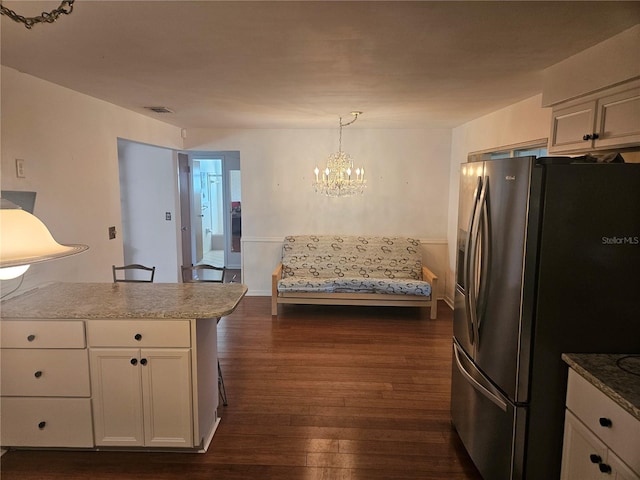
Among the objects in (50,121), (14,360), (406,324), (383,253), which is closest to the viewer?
(14,360)

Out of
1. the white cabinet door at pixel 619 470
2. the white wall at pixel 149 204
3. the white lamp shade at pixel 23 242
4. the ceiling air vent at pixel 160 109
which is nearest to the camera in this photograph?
the white lamp shade at pixel 23 242

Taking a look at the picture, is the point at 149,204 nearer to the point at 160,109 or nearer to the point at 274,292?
the point at 160,109

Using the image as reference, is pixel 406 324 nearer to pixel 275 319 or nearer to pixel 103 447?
pixel 275 319

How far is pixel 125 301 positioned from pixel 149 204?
135 inches

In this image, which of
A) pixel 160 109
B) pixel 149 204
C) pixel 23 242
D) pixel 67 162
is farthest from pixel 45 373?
pixel 149 204

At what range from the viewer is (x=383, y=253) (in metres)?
5.30

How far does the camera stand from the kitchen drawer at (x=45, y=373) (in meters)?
2.24

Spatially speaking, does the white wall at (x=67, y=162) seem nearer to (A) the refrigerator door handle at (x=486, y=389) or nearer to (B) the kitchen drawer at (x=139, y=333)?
(B) the kitchen drawer at (x=139, y=333)

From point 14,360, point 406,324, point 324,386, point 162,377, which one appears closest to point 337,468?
point 324,386

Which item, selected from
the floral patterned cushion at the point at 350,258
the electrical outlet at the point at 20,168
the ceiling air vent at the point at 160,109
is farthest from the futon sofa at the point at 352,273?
the electrical outlet at the point at 20,168

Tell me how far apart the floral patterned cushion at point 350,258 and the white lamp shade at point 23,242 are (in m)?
3.78

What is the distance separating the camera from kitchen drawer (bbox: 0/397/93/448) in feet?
7.48

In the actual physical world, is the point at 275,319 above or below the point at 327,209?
below

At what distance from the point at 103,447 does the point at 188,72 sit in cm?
237
